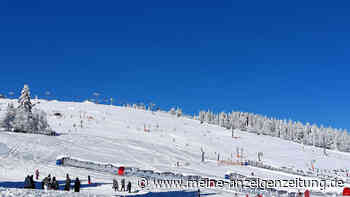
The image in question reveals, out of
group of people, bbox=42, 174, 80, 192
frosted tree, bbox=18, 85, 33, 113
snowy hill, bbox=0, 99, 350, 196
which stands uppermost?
frosted tree, bbox=18, 85, 33, 113

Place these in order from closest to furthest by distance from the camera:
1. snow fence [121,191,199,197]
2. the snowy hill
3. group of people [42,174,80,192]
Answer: group of people [42,174,80,192] → snow fence [121,191,199,197] → the snowy hill

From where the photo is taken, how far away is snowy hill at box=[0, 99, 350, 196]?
1500 inches

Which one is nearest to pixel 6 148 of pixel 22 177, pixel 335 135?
pixel 22 177

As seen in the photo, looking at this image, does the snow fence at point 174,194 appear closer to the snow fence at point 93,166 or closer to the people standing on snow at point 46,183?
the people standing on snow at point 46,183

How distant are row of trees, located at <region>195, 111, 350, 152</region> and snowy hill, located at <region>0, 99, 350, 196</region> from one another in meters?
38.7

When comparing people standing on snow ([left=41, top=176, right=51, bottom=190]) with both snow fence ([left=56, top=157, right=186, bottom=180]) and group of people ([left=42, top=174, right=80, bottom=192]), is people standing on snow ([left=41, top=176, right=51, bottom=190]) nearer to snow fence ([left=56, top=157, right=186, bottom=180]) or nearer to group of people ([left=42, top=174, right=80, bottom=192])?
group of people ([left=42, top=174, right=80, bottom=192])

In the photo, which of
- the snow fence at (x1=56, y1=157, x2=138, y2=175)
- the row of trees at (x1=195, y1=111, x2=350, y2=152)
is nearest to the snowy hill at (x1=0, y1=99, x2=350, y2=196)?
the snow fence at (x1=56, y1=157, x2=138, y2=175)

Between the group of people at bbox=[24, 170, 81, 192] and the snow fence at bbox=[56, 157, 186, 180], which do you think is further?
the snow fence at bbox=[56, 157, 186, 180]

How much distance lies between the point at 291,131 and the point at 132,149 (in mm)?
121822

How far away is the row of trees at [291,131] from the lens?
16509 cm

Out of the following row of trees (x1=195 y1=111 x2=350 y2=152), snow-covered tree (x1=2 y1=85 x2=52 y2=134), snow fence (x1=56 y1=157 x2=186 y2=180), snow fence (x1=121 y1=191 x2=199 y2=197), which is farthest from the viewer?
row of trees (x1=195 y1=111 x2=350 y2=152)

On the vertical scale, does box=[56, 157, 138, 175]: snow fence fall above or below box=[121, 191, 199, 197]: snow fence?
above

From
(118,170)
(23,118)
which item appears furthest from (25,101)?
(118,170)

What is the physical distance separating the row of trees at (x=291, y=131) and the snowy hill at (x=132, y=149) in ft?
127
